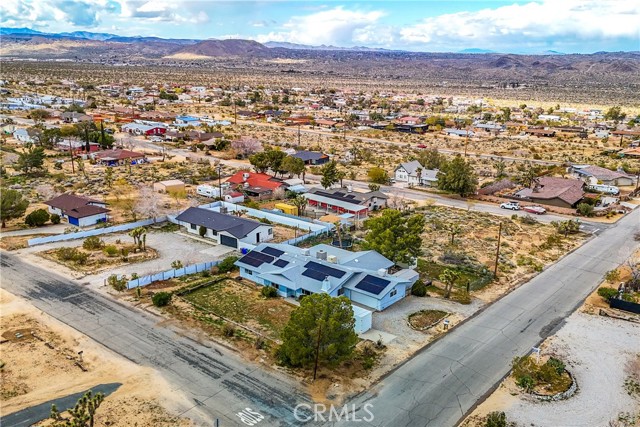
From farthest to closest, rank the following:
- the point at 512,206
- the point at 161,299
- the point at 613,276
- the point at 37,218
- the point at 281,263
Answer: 1. the point at 512,206
2. the point at 37,218
3. the point at 613,276
4. the point at 281,263
5. the point at 161,299

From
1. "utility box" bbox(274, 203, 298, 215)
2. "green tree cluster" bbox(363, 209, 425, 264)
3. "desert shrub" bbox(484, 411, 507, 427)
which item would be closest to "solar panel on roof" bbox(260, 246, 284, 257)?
"green tree cluster" bbox(363, 209, 425, 264)

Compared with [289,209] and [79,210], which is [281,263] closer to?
[289,209]

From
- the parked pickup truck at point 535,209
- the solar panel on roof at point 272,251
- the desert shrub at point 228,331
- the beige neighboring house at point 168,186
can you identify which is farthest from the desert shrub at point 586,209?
the beige neighboring house at point 168,186

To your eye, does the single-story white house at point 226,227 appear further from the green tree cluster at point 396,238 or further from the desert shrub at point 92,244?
the green tree cluster at point 396,238

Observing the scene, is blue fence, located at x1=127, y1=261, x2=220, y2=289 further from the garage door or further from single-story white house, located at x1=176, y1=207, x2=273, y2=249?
single-story white house, located at x1=176, y1=207, x2=273, y2=249

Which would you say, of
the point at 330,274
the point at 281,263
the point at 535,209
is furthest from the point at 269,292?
the point at 535,209

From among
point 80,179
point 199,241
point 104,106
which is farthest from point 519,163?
point 104,106

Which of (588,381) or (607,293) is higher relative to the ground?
(607,293)
